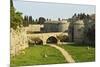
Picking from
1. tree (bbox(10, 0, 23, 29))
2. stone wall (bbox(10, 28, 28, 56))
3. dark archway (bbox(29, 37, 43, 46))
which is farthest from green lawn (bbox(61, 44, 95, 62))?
tree (bbox(10, 0, 23, 29))

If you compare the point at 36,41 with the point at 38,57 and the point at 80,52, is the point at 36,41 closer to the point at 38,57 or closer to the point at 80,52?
the point at 38,57

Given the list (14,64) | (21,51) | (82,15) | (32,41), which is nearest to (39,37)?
(32,41)

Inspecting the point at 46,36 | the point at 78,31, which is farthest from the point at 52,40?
the point at 78,31

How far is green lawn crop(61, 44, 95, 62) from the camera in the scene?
2580 mm

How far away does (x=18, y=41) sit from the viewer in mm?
2334

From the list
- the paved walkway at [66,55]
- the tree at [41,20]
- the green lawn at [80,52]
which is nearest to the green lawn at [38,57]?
the paved walkway at [66,55]

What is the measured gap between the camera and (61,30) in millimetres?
2533

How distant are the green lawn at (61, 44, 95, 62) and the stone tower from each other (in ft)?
0.29

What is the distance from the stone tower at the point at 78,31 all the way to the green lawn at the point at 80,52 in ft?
0.29

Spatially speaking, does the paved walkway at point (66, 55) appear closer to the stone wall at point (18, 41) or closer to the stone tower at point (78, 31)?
the stone tower at point (78, 31)

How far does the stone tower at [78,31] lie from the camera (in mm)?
2590

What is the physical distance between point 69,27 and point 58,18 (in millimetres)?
181

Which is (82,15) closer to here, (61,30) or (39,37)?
(61,30)
